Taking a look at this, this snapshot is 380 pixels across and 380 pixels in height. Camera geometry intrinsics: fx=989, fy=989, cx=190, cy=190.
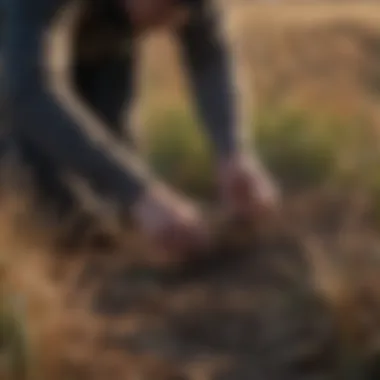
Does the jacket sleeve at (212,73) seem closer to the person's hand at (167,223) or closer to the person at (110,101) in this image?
the person at (110,101)

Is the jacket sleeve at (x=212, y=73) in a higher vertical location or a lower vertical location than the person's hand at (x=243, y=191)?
higher

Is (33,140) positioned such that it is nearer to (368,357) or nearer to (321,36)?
(368,357)

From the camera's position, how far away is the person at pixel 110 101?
1.82 ft

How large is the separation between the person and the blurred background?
33 millimetres

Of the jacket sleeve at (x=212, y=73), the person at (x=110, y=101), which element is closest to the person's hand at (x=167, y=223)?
the person at (x=110, y=101)

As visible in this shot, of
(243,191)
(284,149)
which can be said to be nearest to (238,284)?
(243,191)

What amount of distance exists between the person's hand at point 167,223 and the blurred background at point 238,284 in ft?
0.10

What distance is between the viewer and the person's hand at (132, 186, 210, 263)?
0.54 metres

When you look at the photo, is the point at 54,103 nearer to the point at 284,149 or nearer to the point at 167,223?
the point at 167,223

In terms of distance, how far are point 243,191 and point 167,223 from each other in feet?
0.33

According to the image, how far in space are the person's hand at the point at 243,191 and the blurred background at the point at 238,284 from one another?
20 mm

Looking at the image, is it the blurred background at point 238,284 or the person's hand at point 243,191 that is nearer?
the blurred background at point 238,284

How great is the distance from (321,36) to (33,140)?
41 centimetres

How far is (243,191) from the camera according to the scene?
63 centimetres
